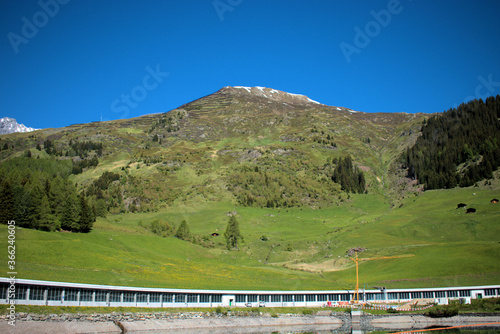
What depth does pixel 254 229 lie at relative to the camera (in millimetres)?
142000

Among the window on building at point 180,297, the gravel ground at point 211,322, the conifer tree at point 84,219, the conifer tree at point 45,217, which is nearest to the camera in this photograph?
the gravel ground at point 211,322

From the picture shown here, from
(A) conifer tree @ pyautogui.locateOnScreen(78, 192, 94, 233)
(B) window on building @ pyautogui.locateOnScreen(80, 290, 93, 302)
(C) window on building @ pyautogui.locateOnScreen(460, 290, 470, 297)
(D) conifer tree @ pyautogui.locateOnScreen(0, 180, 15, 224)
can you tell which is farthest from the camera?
(A) conifer tree @ pyautogui.locateOnScreen(78, 192, 94, 233)

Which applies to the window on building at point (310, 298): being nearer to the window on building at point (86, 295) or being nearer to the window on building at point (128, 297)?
the window on building at point (128, 297)

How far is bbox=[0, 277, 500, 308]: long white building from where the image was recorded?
39938 millimetres

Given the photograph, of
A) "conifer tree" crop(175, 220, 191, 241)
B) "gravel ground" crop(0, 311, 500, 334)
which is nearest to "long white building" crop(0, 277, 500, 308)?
"gravel ground" crop(0, 311, 500, 334)

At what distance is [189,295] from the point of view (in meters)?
54.6

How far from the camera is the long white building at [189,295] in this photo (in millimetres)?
39938

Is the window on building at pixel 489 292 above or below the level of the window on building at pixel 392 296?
above

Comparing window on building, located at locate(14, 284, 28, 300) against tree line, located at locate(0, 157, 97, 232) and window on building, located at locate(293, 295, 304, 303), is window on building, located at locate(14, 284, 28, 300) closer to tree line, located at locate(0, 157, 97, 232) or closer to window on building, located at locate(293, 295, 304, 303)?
window on building, located at locate(293, 295, 304, 303)

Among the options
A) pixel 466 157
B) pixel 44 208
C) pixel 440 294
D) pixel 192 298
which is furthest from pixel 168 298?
pixel 466 157

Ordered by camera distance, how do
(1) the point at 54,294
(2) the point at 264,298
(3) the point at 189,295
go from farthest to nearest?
(2) the point at 264,298 → (3) the point at 189,295 → (1) the point at 54,294

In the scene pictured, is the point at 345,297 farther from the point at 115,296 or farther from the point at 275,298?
the point at 115,296

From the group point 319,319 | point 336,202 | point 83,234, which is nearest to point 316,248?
point 319,319

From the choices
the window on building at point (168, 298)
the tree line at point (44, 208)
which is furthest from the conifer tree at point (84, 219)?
the window on building at point (168, 298)
